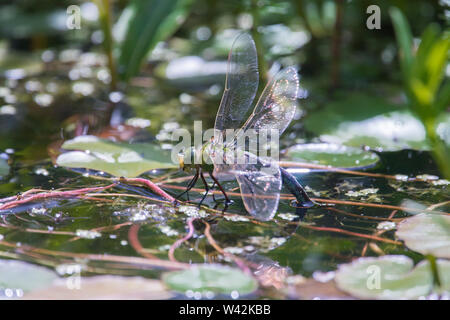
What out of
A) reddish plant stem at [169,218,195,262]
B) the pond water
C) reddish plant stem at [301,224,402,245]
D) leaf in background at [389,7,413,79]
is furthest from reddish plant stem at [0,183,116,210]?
leaf in background at [389,7,413,79]

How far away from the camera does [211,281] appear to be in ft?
4.32

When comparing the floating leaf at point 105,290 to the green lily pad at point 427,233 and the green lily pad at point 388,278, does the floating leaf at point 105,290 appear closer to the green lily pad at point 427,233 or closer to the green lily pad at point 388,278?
the green lily pad at point 388,278

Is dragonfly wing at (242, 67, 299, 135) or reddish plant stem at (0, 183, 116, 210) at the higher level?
dragonfly wing at (242, 67, 299, 135)

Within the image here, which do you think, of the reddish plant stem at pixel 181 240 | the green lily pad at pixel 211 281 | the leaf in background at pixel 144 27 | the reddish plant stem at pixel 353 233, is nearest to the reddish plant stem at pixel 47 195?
the reddish plant stem at pixel 181 240

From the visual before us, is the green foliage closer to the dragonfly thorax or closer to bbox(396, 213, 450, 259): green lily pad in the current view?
bbox(396, 213, 450, 259): green lily pad

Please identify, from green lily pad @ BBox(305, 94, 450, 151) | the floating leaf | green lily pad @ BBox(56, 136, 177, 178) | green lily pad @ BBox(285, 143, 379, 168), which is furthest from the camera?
green lily pad @ BBox(305, 94, 450, 151)

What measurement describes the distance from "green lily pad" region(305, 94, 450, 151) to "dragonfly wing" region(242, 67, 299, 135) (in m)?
0.63

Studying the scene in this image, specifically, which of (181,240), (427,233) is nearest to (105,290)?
(181,240)

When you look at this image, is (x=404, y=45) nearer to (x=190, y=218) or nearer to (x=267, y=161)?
(x=267, y=161)

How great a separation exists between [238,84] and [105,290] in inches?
33.6

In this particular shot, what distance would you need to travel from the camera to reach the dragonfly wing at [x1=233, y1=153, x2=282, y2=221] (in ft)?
5.01

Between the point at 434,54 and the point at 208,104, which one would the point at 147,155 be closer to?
the point at 208,104

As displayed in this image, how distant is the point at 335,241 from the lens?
1553mm
